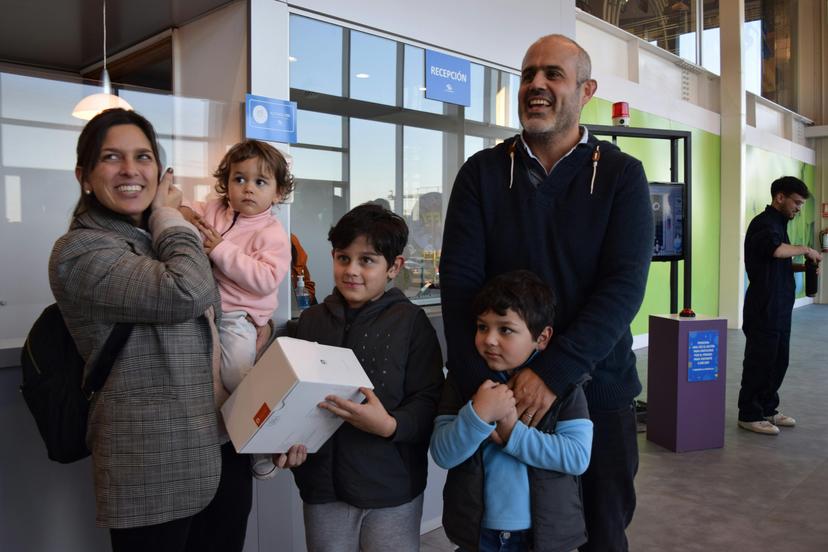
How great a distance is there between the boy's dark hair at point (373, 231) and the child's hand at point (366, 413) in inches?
15.8

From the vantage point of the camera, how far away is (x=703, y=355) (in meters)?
4.59

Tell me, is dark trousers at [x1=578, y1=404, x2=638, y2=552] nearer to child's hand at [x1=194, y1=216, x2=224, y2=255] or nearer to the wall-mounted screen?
child's hand at [x1=194, y1=216, x2=224, y2=255]

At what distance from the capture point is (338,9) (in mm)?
2855

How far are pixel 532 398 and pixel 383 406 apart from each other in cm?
37

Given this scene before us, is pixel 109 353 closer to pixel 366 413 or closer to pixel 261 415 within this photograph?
pixel 261 415

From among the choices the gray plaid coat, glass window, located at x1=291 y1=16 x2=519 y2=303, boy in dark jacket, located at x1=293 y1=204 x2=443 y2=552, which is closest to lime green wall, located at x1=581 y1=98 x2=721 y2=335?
glass window, located at x1=291 y1=16 x2=519 y2=303

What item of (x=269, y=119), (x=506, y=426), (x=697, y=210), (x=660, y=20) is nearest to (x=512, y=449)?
(x=506, y=426)

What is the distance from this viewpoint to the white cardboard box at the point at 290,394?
55.1 inches

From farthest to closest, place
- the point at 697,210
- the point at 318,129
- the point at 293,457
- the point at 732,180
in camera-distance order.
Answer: the point at 732,180 < the point at 697,210 < the point at 318,129 < the point at 293,457

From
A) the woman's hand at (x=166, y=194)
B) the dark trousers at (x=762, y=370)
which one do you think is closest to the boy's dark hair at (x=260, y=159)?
the woman's hand at (x=166, y=194)

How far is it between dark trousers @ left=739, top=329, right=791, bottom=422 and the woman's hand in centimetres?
453

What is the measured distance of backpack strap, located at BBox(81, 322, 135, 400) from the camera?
1438mm

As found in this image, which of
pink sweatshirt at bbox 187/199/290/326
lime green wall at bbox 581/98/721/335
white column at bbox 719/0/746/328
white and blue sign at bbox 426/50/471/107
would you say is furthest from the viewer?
white column at bbox 719/0/746/328

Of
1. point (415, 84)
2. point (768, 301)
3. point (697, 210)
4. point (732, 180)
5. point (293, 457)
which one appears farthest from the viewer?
point (732, 180)
